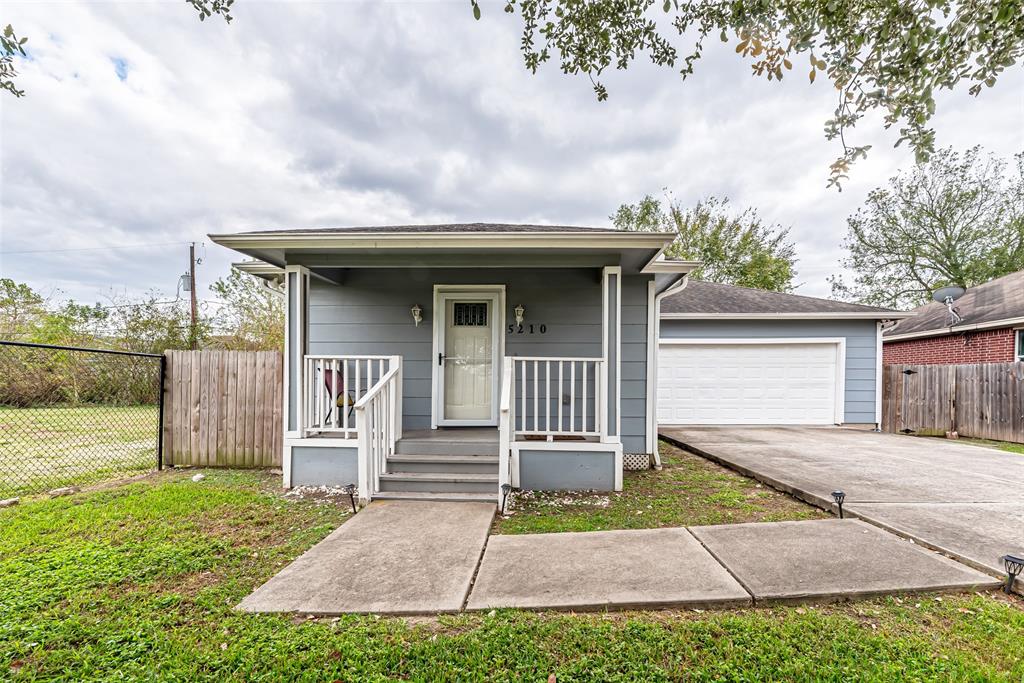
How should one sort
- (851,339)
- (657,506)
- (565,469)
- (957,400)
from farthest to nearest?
(851,339)
(957,400)
(565,469)
(657,506)

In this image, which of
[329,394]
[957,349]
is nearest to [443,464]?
[329,394]

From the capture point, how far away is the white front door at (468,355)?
18.2 ft

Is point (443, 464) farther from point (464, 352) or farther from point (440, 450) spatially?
point (464, 352)

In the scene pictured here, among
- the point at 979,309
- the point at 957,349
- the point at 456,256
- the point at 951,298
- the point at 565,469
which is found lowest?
the point at 565,469

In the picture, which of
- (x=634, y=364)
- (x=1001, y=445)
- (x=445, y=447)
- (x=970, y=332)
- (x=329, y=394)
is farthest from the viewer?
(x=970, y=332)

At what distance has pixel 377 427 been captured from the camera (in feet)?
14.1

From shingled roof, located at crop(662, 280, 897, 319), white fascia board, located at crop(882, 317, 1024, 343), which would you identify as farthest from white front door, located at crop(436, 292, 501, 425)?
white fascia board, located at crop(882, 317, 1024, 343)

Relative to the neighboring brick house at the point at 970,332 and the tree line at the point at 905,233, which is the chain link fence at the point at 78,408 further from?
the tree line at the point at 905,233

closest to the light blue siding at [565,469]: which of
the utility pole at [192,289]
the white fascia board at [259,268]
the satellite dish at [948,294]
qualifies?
the white fascia board at [259,268]

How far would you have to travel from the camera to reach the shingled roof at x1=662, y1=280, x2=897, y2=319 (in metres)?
8.55

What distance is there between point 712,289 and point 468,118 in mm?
7020

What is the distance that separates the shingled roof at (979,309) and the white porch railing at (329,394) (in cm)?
1271

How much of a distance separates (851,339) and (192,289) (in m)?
18.2

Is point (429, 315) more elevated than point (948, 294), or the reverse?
point (948, 294)
